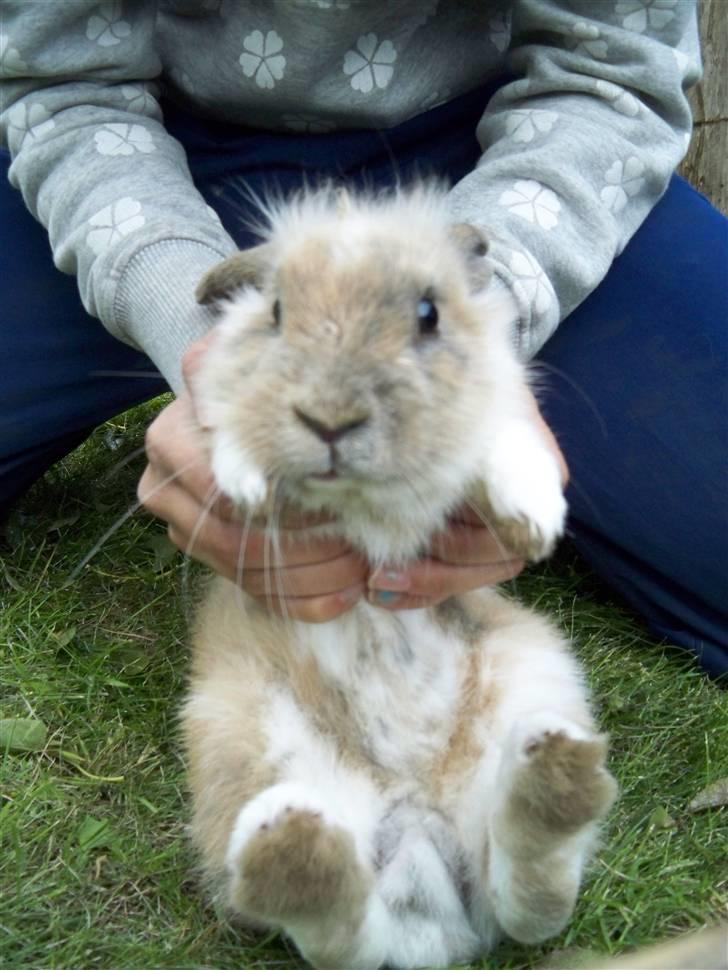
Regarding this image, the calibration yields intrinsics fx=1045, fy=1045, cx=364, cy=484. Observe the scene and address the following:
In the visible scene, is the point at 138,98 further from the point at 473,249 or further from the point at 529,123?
the point at 473,249

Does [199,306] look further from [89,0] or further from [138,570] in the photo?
[138,570]

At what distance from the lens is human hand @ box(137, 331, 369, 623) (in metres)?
1.88

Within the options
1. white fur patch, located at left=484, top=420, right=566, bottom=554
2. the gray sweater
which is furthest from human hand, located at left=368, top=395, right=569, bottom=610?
the gray sweater

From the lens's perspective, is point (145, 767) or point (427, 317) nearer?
point (427, 317)

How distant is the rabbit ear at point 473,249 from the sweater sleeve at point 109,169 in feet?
1.90

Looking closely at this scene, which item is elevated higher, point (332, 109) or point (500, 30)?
point (500, 30)

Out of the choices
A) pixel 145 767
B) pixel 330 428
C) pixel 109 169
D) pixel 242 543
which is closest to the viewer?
pixel 330 428

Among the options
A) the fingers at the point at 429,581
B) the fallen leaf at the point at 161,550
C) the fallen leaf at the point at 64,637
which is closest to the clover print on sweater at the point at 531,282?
the fingers at the point at 429,581

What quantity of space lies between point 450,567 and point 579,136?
1.24 meters

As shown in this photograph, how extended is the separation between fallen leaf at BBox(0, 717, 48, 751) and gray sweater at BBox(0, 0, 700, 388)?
2.99 feet

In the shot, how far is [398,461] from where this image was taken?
5.36 feet

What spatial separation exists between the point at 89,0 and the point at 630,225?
4.82 feet

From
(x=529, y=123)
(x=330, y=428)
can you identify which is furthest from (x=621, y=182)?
(x=330, y=428)

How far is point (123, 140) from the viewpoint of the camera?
259 centimetres
